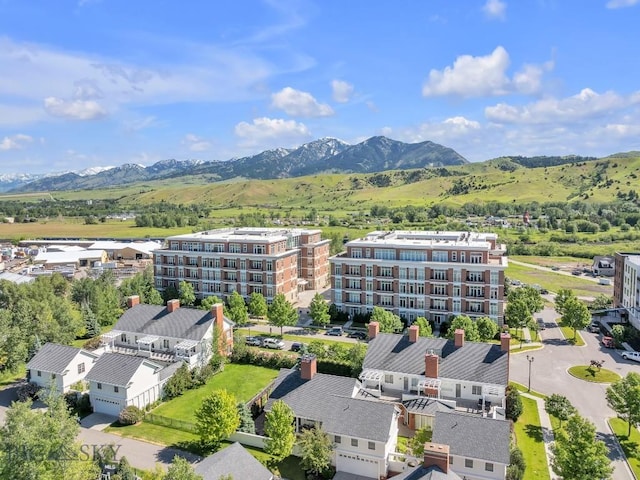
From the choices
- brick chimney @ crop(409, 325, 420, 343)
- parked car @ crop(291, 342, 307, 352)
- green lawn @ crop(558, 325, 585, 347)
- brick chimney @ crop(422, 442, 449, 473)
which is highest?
brick chimney @ crop(409, 325, 420, 343)

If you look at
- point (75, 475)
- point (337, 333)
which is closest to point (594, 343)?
point (337, 333)

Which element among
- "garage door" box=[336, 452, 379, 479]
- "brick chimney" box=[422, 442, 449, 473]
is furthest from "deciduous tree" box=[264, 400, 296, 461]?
"brick chimney" box=[422, 442, 449, 473]

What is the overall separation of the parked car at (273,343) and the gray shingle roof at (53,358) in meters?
20.4

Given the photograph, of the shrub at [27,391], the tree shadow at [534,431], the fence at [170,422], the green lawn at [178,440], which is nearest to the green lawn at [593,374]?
the tree shadow at [534,431]

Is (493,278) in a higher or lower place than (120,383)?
higher

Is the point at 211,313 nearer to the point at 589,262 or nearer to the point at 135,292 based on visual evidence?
the point at 135,292

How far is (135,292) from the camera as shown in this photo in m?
80.2

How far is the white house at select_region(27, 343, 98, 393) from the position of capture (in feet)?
153

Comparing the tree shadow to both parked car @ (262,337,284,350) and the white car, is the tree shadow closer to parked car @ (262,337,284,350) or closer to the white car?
the white car

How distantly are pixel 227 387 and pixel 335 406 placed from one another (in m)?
16.6

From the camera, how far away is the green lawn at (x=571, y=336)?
2479 inches

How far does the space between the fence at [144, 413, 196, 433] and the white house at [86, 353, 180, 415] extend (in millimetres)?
2297

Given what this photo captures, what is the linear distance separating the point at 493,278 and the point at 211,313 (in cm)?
3865

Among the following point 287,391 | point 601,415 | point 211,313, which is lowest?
point 601,415
